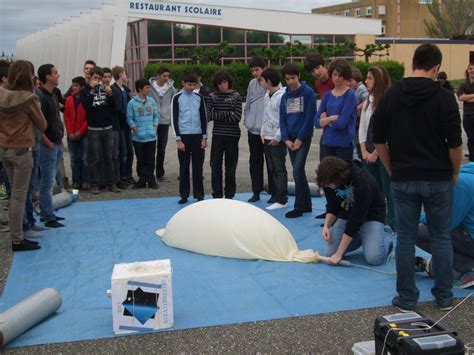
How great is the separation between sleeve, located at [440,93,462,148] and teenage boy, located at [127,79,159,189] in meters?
5.79

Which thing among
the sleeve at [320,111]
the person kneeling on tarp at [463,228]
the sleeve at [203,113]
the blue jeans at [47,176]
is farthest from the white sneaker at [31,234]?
the person kneeling on tarp at [463,228]

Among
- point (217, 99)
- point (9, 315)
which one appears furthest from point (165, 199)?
point (9, 315)

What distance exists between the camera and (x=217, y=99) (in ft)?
26.2

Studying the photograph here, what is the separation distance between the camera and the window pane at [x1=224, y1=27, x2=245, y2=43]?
3353cm

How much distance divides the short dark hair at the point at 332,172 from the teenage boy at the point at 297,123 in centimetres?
216

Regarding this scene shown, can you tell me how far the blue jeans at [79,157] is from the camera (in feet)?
29.2

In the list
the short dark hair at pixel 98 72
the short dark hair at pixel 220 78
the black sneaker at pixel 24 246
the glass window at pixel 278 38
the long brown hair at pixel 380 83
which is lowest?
the black sneaker at pixel 24 246

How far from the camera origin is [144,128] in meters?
9.02

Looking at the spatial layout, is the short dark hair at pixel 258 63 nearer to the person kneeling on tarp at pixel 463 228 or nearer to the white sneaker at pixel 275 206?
the white sneaker at pixel 275 206

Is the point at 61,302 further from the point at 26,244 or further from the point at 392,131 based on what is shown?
the point at 392,131

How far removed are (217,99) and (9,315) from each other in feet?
15.5

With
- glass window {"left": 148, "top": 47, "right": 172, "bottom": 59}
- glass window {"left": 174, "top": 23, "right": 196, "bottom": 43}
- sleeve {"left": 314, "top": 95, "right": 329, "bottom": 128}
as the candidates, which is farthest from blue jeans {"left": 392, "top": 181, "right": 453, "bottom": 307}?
glass window {"left": 174, "top": 23, "right": 196, "bottom": 43}

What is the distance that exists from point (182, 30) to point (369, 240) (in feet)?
94.4

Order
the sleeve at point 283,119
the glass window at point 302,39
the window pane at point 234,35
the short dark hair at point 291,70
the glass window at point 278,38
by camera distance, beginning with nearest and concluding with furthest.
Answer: the short dark hair at point 291,70, the sleeve at point 283,119, the window pane at point 234,35, the glass window at point 278,38, the glass window at point 302,39
